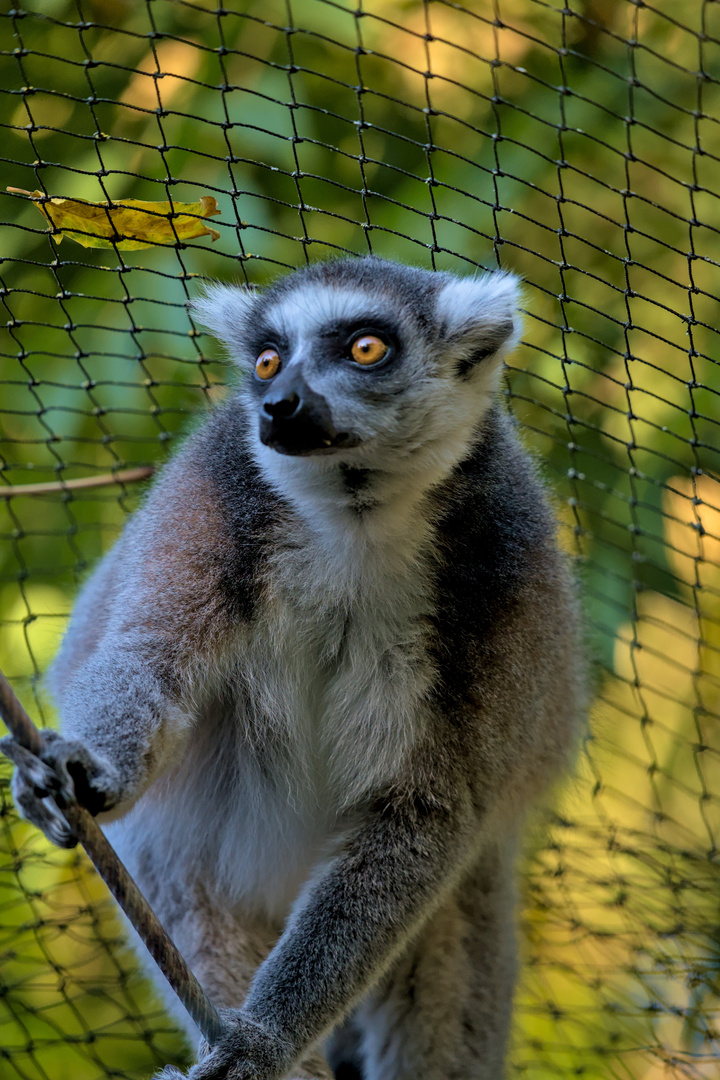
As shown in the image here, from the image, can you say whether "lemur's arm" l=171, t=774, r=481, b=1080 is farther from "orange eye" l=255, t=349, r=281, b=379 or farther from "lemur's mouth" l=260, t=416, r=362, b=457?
"orange eye" l=255, t=349, r=281, b=379

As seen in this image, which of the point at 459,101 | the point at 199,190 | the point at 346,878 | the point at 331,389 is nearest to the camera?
the point at 331,389

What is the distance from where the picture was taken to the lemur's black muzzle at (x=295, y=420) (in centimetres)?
207

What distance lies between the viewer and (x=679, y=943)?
3531 millimetres

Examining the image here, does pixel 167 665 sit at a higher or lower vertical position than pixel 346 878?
higher

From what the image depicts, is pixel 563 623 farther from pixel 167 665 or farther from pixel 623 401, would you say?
pixel 623 401

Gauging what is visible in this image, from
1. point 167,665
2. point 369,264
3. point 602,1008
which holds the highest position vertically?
point 369,264

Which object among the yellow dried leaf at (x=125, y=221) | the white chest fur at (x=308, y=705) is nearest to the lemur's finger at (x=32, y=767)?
the white chest fur at (x=308, y=705)

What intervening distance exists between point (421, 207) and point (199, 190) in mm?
686

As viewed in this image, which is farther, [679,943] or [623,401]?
[623,401]

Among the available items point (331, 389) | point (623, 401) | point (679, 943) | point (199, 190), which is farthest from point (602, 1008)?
point (199, 190)

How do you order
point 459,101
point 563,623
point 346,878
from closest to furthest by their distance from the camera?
point 346,878, point 563,623, point 459,101

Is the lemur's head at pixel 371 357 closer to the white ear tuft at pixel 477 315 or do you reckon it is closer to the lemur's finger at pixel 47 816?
the white ear tuft at pixel 477 315

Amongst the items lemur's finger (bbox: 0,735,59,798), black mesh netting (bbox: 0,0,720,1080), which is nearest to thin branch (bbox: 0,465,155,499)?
black mesh netting (bbox: 0,0,720,1080)

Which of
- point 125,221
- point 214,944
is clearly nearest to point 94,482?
point 125,221
